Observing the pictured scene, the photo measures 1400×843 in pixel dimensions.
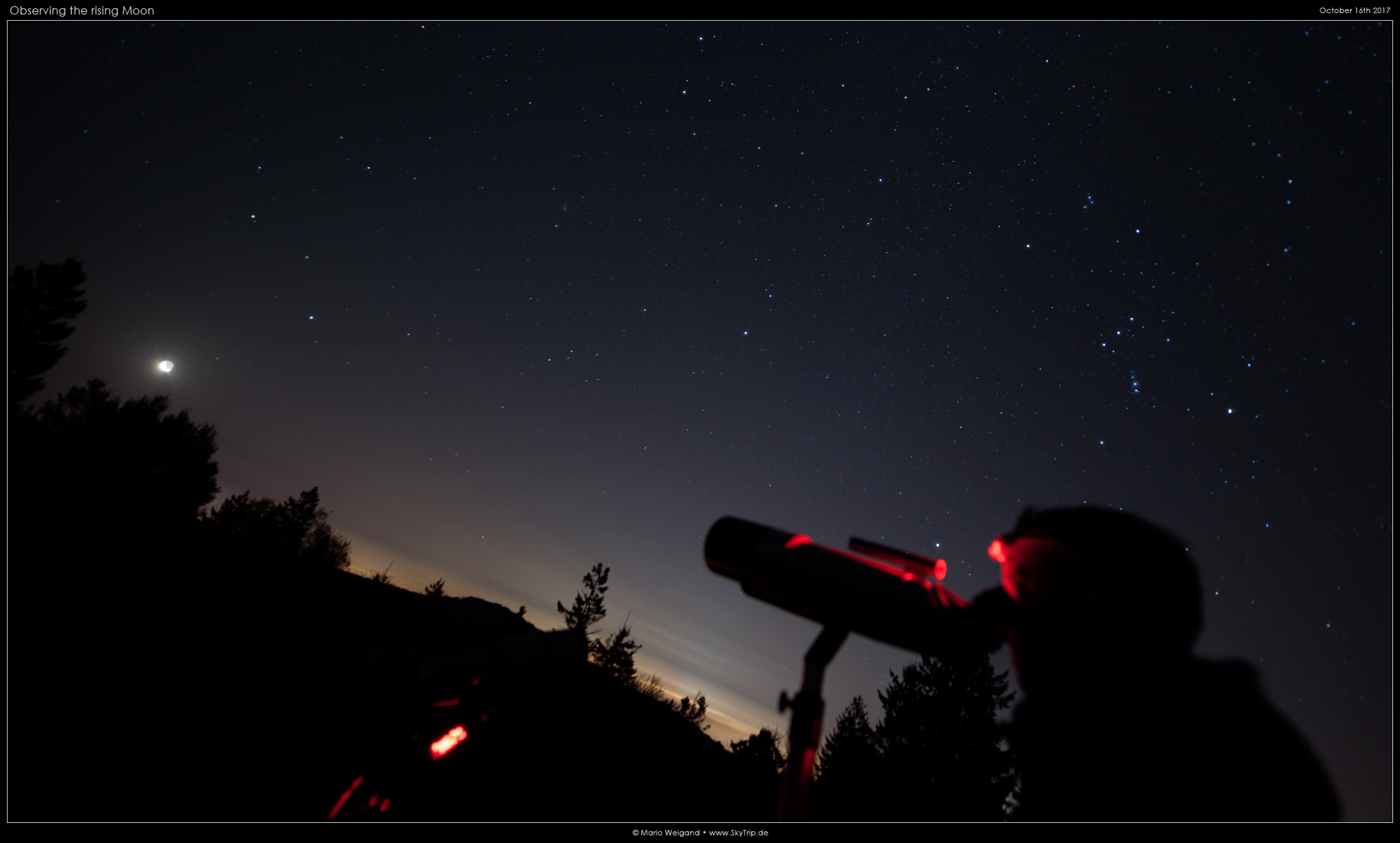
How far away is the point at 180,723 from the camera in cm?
334

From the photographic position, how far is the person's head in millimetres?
1571

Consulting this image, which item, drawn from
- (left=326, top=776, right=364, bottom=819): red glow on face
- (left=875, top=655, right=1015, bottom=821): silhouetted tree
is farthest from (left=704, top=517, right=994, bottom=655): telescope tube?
(left=875, top=655, right=1015, bottom=821): silhouetted tree

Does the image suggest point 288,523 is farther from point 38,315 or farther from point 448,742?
point 448,742

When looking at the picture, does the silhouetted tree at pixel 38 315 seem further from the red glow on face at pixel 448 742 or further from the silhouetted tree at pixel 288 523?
the red glow on face at pixel 448 742

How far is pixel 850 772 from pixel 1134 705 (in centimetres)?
1516

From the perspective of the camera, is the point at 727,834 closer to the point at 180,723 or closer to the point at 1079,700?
the point at 1079,700

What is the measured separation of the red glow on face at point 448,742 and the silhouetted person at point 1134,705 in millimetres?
2957

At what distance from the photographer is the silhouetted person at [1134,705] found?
1.38 metres

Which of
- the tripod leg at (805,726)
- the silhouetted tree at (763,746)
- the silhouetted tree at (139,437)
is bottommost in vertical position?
the silhouetted tree at (763,746)

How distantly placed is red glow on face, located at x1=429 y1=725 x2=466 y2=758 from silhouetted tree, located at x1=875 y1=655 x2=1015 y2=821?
56.8 ft

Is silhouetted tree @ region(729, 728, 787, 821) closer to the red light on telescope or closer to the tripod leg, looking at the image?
the tripod leg

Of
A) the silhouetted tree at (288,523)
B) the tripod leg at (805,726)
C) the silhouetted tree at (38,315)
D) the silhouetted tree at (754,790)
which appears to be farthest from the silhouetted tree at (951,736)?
the silhouetted tree at (38,315)

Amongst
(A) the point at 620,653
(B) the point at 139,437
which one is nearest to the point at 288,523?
(B) the point at 139,437

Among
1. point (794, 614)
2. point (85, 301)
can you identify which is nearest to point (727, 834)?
point (794, 614)
